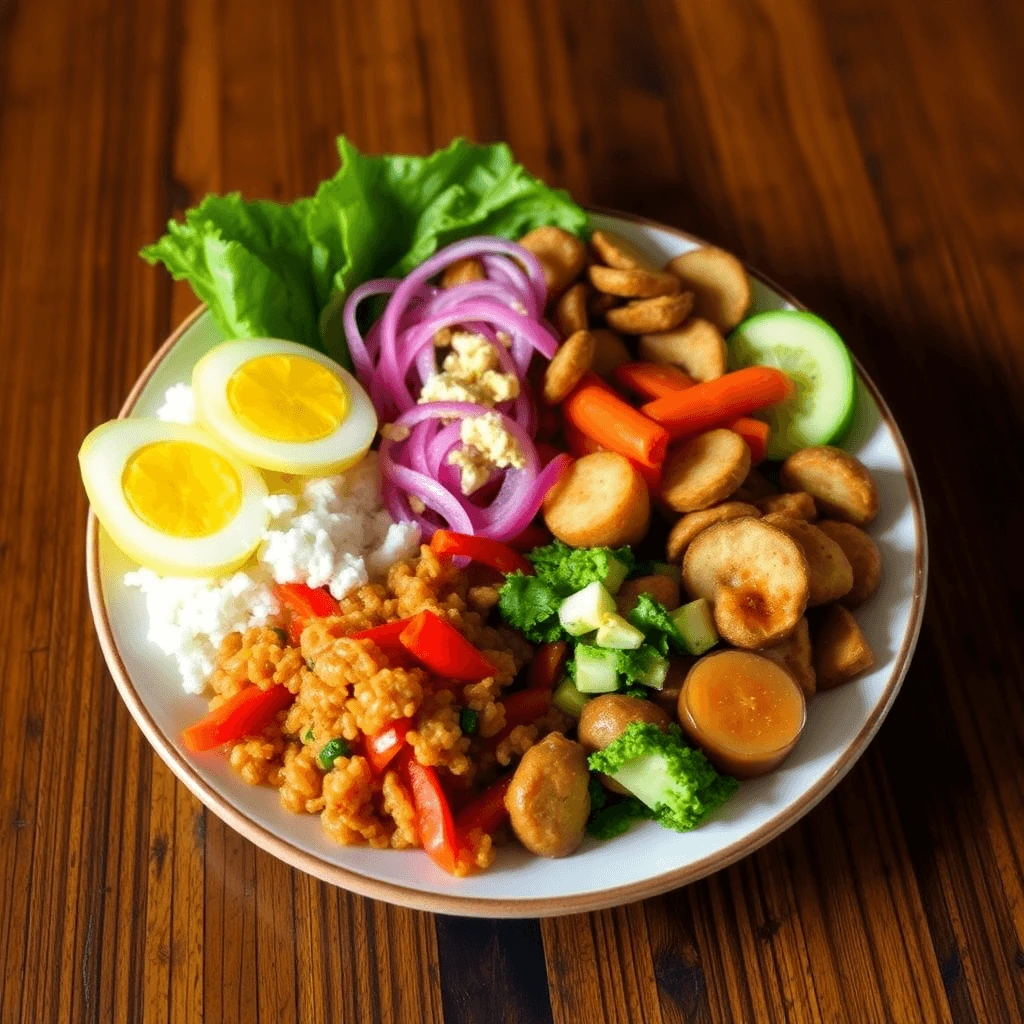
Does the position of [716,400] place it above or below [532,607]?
above

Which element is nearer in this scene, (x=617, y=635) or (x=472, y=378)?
(x=617, y=635)

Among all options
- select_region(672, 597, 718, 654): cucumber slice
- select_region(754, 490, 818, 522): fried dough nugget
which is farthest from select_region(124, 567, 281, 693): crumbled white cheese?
select_region(754, 490, 818, 522): fried dough nugget

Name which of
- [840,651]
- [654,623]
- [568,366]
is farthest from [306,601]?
[840,651]

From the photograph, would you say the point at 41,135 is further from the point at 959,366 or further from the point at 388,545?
the point at 959,366

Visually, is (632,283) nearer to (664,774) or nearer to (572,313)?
(572,313)

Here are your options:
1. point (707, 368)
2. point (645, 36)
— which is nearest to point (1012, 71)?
point (645, 36)

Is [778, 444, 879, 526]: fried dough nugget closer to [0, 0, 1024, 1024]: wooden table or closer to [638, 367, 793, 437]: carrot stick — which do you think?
[638, 367, 793, 437]: carrot stick
